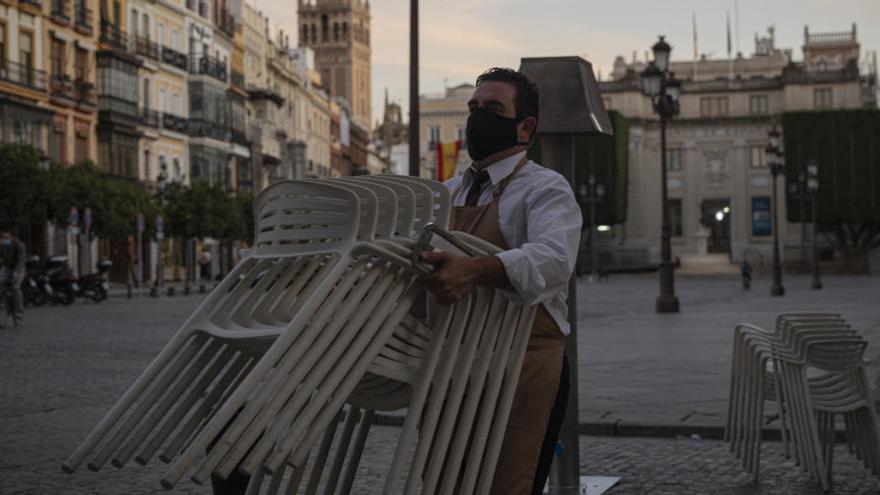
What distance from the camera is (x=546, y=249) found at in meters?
3.64

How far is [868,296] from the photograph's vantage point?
36.3 metres

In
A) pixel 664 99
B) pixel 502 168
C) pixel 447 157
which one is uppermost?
pixel 664 99

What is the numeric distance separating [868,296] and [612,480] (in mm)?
31013

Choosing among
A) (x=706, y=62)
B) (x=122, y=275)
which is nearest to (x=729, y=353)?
(x=122, y=275)

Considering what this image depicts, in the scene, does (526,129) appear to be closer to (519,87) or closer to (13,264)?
(519,87)

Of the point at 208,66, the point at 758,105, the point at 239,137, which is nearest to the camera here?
the point at 208,66

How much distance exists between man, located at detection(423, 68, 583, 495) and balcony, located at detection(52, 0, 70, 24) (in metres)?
49.9

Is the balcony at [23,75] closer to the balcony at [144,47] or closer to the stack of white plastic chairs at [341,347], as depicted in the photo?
the balcony at [144,47]

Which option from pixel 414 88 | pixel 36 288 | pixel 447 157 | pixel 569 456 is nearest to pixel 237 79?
pixel 36 288

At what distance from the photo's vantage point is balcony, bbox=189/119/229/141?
6769 cm

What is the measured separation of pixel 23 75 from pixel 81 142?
6062 millimetres

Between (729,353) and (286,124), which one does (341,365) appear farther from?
(286,124)

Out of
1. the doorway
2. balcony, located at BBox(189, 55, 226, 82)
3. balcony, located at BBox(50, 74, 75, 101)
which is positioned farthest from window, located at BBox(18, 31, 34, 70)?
the doorway

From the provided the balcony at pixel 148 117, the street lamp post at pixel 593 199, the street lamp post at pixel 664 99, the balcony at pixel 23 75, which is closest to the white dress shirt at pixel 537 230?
the street lamp post at pixel 664 99
